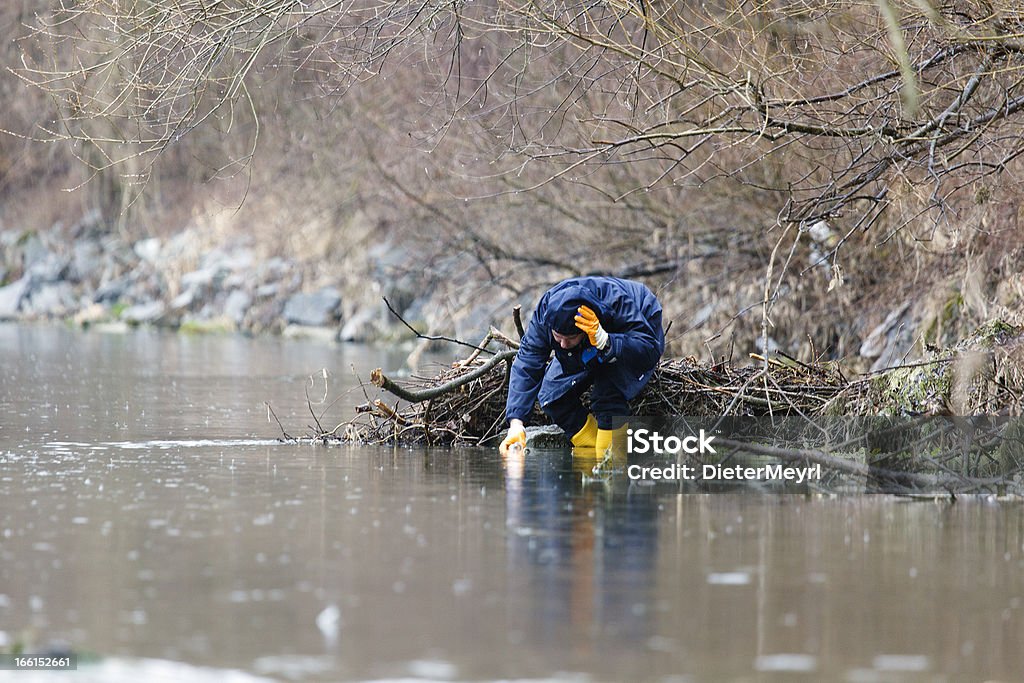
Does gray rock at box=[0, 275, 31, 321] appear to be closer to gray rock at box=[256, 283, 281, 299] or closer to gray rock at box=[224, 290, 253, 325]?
gray rock at box=[224, 290, 253, 325]

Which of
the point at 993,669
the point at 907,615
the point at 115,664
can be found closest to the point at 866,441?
the point at 907,615

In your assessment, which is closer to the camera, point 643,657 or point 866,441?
point 643,657

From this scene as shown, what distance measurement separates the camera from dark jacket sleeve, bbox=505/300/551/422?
9758mm

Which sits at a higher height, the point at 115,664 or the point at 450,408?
the point at 450,408

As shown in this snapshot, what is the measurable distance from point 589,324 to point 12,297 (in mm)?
32256

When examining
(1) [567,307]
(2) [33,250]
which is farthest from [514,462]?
(2) [33,250]

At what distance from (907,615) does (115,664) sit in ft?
8.73

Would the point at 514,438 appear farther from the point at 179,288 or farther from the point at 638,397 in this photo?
the point at 179,288

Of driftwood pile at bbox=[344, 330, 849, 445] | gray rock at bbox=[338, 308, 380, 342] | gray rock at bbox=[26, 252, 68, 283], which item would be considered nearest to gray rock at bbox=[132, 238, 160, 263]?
gray rock at bbox=[26, 252, 68, 283]

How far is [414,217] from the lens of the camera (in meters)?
21.8

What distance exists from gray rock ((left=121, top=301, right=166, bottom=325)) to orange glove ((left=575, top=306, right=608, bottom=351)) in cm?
2727

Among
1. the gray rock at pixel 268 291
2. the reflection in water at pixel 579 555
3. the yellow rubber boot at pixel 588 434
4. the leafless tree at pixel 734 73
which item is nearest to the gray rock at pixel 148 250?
the gray rock at pixel 268 291

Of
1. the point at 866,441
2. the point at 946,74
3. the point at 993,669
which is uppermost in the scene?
the point at 946,74

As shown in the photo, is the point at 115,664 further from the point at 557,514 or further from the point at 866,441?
the point at 866,441
